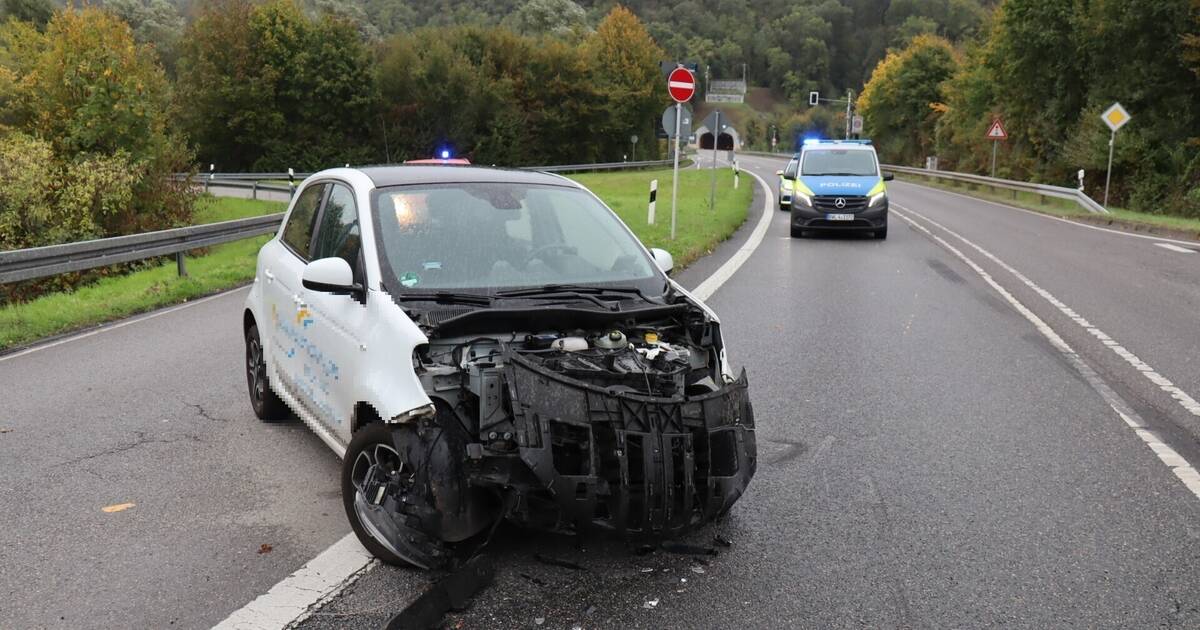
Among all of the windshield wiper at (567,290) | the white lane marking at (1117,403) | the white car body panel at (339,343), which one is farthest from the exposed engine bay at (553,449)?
the white lane marking at (1117,403)

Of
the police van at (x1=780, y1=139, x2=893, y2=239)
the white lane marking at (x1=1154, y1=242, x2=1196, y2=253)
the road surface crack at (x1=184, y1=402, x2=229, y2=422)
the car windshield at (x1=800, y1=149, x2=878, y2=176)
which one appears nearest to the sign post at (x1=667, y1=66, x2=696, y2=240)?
the police van at (x1=780, y1=139, x2=893, y2=239)

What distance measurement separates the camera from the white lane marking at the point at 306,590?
11.7 ft

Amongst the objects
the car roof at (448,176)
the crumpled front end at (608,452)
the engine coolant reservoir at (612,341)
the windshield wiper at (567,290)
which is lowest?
the crumpled front end at (608,452)

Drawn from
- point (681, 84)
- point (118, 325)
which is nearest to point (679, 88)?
point (681, 84)

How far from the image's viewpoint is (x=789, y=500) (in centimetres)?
485

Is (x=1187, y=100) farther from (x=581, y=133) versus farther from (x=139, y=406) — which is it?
(x=581, y=133)

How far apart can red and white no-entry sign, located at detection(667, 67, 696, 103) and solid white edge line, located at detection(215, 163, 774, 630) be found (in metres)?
13.7

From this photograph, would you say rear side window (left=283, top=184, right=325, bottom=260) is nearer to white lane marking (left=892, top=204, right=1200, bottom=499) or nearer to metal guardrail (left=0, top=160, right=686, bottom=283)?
white lane marking (left=892, top=204, right=1200, bottom=499)

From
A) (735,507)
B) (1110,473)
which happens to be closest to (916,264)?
(1110,473)

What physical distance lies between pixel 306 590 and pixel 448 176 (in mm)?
2421

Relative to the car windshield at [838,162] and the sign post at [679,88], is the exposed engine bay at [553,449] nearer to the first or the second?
the sign post at [679,88]

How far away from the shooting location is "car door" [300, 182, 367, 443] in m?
4.52

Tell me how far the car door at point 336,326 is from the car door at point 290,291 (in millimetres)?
134

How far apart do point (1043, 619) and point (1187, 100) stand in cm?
3543
